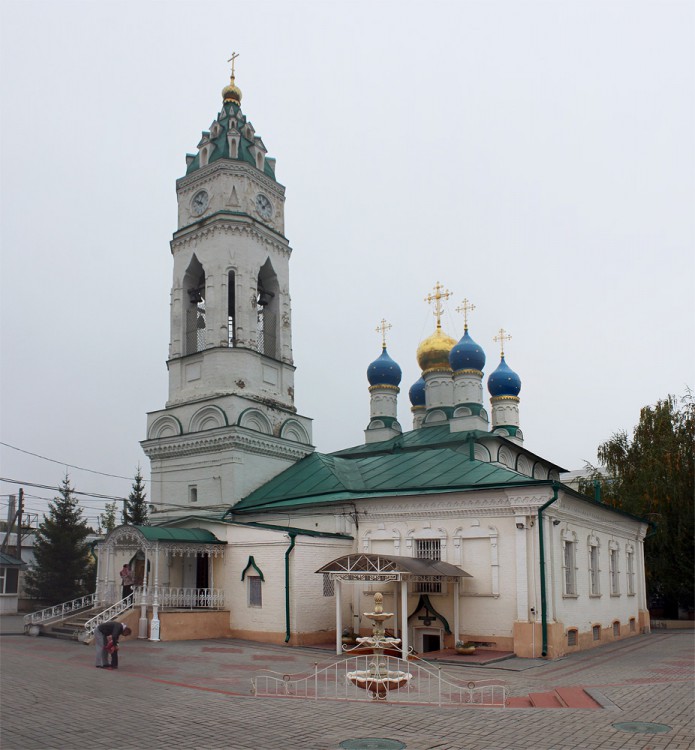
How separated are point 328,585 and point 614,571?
33.6 ft

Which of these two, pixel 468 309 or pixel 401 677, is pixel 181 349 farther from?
pixel 401 677

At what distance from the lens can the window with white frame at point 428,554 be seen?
20.1 meters

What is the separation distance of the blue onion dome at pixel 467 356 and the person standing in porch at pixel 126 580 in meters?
16.6

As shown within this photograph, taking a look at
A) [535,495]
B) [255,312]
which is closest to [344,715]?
[535,495]

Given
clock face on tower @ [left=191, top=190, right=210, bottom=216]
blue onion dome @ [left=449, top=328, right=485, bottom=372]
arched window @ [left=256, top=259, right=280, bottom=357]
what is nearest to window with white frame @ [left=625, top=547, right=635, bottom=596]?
blue onion dome @ [left=449, top=328, right=485, bottom=372]

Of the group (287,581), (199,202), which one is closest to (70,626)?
(287,581)

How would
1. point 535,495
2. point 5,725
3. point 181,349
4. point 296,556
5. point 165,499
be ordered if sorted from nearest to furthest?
point 5,725 → point 535,495 → point 296,556 → point 165,499 → point 181,349

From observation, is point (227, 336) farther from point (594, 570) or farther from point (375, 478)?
point (594, 570)

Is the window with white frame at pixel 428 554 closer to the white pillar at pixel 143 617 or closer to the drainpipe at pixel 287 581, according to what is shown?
the drainpipe at pixel 287 581

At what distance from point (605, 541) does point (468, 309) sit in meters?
14.1

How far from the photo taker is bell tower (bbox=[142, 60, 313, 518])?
26562 mm

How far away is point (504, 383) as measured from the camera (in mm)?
38688

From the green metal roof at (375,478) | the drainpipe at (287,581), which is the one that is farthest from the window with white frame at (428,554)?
the drainpipe at (287,581)

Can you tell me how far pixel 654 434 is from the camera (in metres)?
34.2
